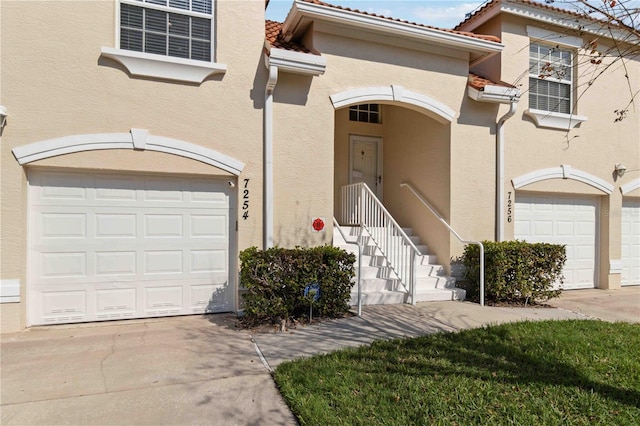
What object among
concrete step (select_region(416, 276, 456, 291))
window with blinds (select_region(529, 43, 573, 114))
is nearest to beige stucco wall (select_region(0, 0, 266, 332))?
concrete step (select_region(416, 276, 456, 291))

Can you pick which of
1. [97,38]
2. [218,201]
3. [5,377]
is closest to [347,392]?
[5,377]

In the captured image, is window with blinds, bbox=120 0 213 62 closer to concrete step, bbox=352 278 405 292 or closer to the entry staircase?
the entry staircase

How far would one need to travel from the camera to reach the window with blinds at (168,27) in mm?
5668

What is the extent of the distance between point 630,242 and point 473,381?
8.63 m

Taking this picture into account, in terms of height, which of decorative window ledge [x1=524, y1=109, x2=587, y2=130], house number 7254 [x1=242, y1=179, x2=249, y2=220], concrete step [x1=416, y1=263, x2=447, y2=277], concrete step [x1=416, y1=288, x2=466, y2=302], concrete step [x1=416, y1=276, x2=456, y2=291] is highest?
decorative window ledge [x1=524, y1=109, x2=587, y2=130]

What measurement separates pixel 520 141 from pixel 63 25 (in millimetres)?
8495

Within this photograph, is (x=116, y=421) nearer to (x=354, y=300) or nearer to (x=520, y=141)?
(x=354, y=300)

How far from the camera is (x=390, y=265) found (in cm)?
713

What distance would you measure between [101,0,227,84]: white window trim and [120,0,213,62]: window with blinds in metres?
0.11

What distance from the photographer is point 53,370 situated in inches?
155

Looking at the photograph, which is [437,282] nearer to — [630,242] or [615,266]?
[615,266]

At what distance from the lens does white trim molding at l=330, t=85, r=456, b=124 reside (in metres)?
6.73

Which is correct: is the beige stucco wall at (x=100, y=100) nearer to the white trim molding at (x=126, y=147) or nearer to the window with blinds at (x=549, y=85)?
the white trim molding at (x=126, y=147)

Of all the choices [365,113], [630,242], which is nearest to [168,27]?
[365,113]
